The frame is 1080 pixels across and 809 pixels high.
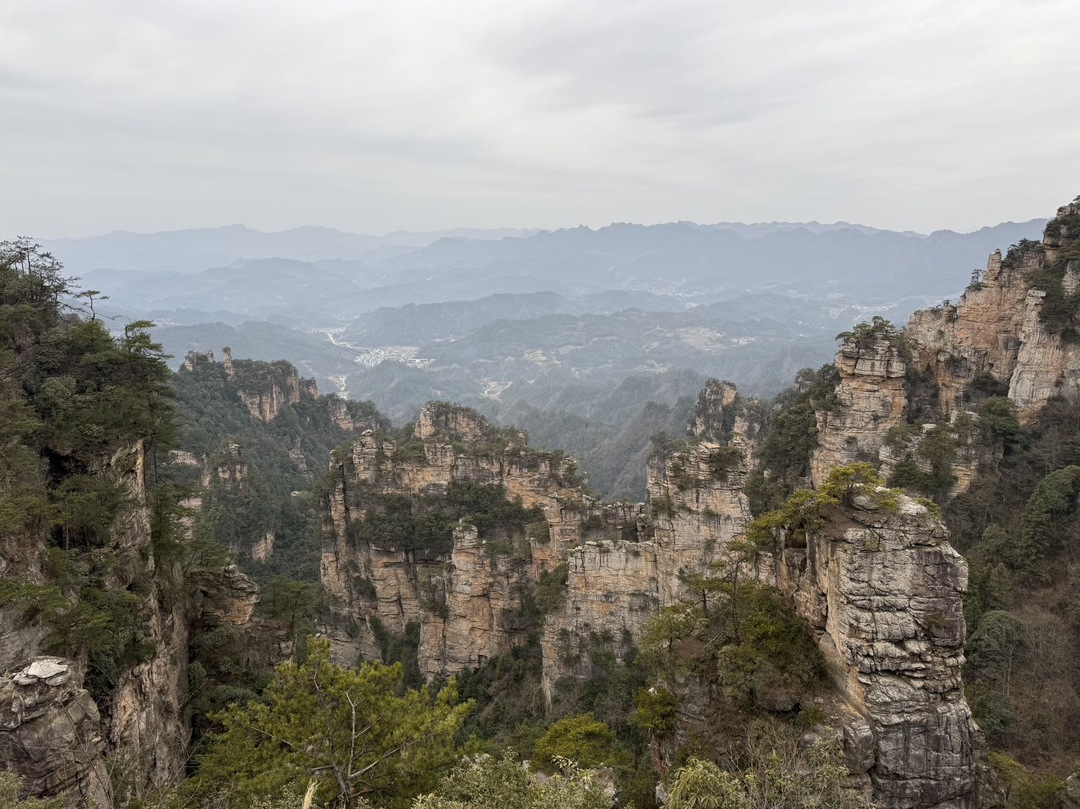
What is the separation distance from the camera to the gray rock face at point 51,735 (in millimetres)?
10102

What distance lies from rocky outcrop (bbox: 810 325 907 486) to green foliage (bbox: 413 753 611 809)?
24.5m

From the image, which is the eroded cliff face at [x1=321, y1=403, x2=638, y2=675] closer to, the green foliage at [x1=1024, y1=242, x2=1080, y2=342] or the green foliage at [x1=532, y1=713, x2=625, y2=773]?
the green foliage at [x1=532, y1=713, x2=625, y2=773]

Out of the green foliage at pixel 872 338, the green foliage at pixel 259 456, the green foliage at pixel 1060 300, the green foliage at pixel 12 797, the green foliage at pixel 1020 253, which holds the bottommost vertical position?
the green foliage at pixel 259 456

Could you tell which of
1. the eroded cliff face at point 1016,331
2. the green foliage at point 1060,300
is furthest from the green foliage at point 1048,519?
the green foliage at point 1060,300

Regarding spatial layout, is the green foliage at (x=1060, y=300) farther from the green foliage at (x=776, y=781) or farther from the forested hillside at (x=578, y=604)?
the green foliage at (x=776, y=781)

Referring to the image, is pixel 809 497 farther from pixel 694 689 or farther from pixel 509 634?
pixel 509 634

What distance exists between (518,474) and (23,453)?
940 inches

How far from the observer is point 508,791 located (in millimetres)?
9281

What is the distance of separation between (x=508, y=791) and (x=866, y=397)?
88.8ft

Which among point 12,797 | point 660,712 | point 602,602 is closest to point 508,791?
point 660,712

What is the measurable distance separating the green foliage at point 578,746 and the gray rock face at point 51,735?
9.93 m

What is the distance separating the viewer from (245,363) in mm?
74562

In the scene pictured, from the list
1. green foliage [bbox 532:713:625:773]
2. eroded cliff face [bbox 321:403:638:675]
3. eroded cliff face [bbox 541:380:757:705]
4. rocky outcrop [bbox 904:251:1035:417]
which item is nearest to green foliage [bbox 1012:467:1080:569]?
rocky outcrop [bbox 904:251:1035:417]

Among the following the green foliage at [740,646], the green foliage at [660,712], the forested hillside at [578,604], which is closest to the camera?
the forested hillside at [578,604]
